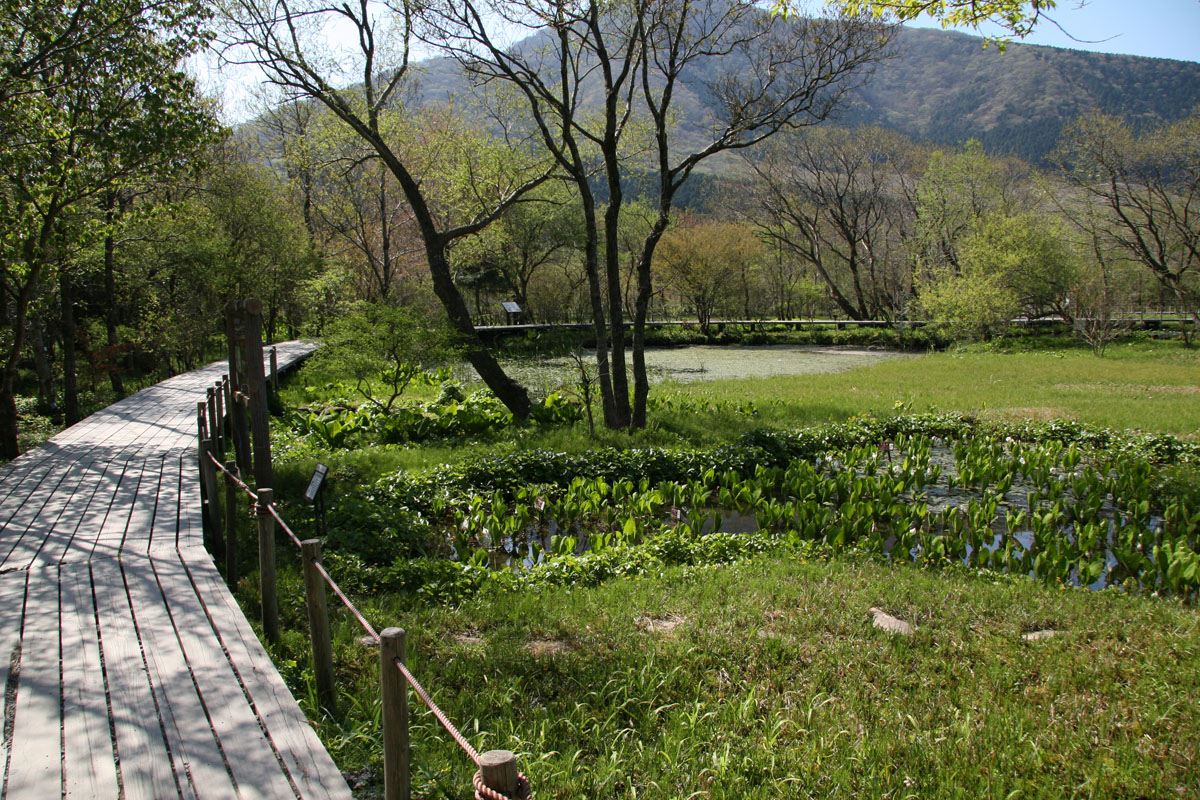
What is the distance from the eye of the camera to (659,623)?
5.08 metres

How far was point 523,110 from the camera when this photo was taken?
14.7 metres

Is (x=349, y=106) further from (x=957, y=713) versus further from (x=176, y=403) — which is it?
(x=957, y=713)

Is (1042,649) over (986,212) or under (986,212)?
under

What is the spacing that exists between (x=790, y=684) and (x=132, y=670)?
11.0ft

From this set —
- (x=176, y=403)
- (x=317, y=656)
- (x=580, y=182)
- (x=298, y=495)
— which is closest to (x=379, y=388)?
(x=176, y=403)

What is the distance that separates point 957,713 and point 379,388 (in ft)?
50.3

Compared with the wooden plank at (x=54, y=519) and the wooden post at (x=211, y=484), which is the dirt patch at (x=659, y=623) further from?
the wooden plank at (x=54, y=519)

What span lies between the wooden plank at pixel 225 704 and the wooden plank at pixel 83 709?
0.37 meters

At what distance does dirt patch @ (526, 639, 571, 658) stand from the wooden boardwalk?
1.59 meters

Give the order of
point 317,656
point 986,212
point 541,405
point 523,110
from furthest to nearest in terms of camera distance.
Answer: point 986,212 → point 523,110 → point 541,405 → point 317,656

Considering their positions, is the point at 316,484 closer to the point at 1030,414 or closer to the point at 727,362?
the point at 1030,414

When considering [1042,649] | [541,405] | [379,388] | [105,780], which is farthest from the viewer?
[379,388]

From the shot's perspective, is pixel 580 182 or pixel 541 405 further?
pixel 541 405

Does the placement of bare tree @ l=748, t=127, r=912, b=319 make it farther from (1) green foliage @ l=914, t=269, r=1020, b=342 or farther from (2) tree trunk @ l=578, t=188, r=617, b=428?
(2) tree trunk @ l=578, t=188, r=617, b=428
